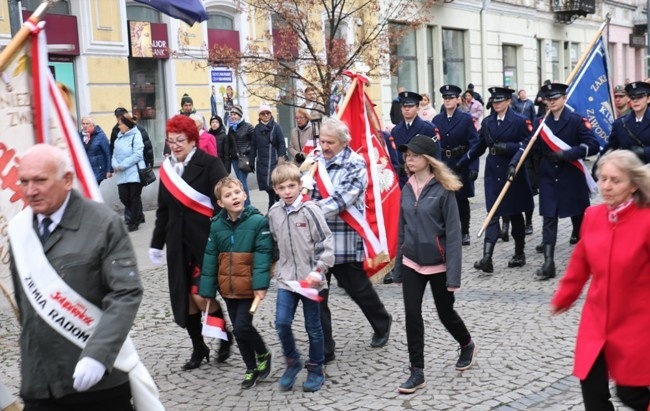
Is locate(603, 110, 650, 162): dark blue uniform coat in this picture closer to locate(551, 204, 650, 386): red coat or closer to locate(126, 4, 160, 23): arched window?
locate(551, 204, 650, 386): red coat

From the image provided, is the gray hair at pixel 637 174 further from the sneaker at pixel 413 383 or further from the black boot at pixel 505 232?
the black boot at pixel 505 232

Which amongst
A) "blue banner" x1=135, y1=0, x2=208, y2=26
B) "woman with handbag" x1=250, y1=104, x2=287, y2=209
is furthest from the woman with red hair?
"woman with handbag" x1=250, y1=104, x2=287, y2=209

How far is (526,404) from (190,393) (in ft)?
6.97

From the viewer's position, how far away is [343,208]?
6.25 metres

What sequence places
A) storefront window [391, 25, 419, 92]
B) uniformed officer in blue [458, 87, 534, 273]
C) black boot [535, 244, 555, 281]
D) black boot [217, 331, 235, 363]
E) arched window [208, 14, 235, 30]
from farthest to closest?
storefront window [391, 25, 419, 92] < arched window [208, 14, 235, 30] < uniformed officer in blue [458, 87, 534, 273] < black boot [535, 244, 555, 281] < black boot [217, 331, 235, 363]

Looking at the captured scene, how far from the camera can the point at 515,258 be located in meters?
9.60

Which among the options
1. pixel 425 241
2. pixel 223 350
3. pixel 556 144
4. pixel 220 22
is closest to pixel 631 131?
pixel 556 144

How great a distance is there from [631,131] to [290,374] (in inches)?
201

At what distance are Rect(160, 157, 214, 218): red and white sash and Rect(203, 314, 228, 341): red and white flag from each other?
71 centimetres

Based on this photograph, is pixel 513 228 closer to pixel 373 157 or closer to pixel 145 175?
pixel 373 157

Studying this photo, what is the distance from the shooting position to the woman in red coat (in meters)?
4.05

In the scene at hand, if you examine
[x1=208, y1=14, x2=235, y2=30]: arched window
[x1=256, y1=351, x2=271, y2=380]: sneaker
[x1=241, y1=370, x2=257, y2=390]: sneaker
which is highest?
[x1=208, y1=14, x2=235, y2=30]: arched window

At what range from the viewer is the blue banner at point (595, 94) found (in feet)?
32.7

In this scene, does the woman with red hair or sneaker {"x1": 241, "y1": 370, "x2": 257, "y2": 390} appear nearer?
sneaker {"x1": 241, "y1": 370, "x2": 257, "y2": 390}
